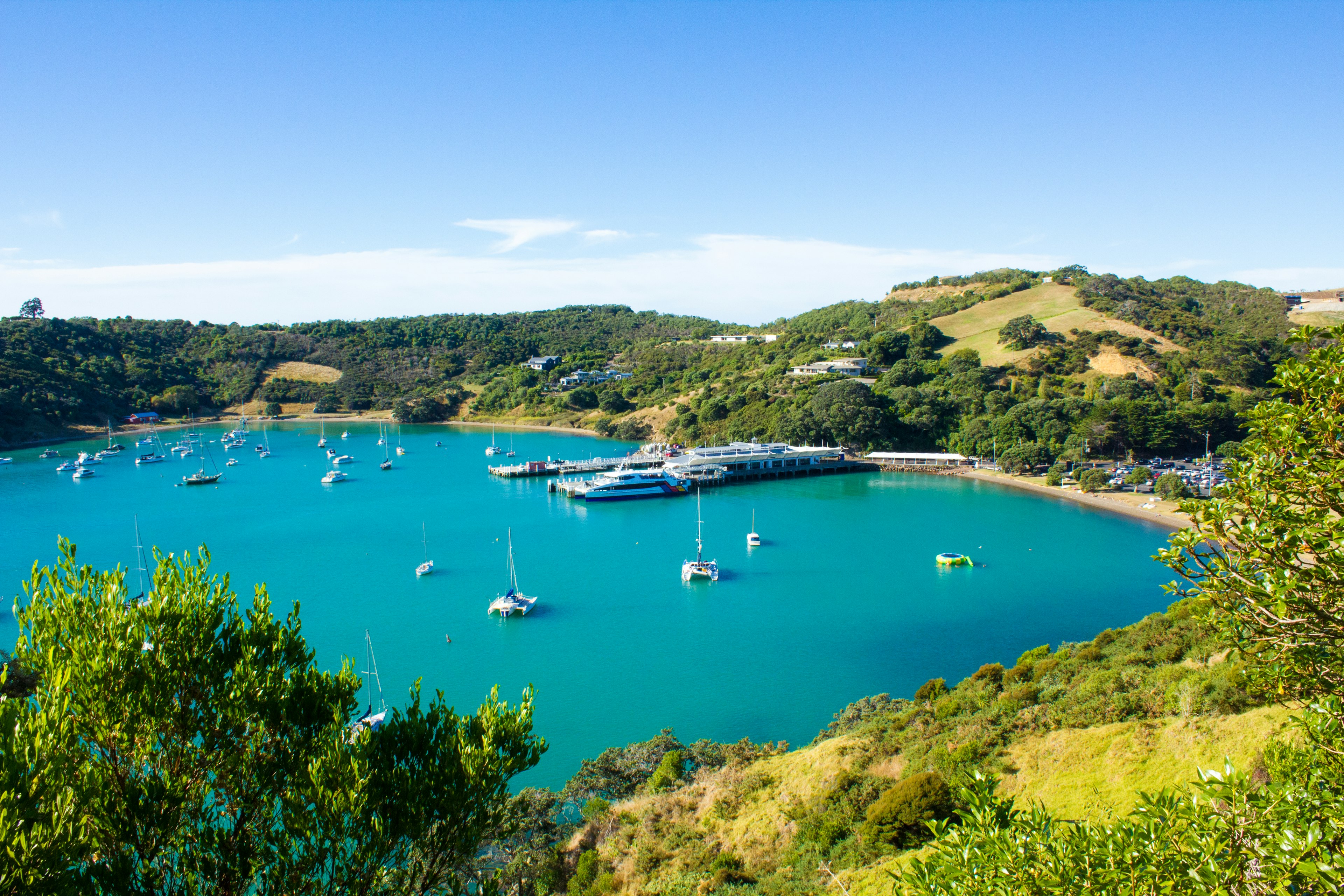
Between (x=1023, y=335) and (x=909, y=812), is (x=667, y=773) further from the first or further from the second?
(x=1023, y=335)

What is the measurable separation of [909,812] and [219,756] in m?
10.2

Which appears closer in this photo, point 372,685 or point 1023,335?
point 372,685

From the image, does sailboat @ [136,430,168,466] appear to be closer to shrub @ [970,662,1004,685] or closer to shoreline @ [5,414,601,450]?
shoreline @ [5,414,601,450]

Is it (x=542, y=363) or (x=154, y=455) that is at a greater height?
(x=542, y=363)

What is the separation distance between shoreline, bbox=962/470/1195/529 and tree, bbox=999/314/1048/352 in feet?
93.8

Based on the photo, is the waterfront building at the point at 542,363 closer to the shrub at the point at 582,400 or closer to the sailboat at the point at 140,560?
the shrub at the point at 582,400

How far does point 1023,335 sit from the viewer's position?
90.2 meters

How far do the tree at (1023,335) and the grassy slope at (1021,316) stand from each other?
912 millimetres

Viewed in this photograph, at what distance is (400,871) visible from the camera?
27.1ft

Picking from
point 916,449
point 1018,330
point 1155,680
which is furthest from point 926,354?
point 1155,680

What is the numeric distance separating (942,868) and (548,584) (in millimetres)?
33761

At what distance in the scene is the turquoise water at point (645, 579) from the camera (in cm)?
2670

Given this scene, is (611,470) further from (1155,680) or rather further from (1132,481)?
(1155,680)

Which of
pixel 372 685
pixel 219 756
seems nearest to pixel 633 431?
pixel 372 685
